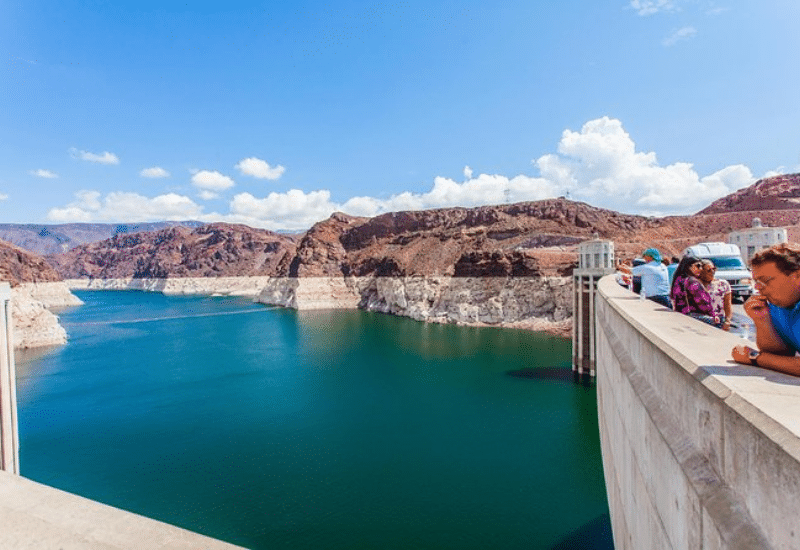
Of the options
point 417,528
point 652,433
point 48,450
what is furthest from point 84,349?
point 652,433

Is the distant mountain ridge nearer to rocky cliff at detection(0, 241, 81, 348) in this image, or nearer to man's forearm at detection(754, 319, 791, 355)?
rocky cliff at detection(0, 241, 81, 348)

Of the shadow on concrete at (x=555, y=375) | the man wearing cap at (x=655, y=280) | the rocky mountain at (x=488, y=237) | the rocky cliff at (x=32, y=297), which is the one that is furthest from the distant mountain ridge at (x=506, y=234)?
the man wearing cap at (x=655, y=280)

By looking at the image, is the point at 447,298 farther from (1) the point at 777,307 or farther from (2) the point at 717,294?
(1) the point at 777,307

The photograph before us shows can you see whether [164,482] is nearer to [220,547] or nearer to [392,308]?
[220,547]

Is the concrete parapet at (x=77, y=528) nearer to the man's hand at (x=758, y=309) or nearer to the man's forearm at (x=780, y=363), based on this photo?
the man's forearm at (x=780, y=363)

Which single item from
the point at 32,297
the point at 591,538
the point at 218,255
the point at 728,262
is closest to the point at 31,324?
the point at 32,297

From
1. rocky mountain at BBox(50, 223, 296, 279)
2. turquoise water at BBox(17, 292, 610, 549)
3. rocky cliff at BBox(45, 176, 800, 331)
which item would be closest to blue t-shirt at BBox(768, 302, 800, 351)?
turquoise water at BBox(17, 292, 610, 549)
